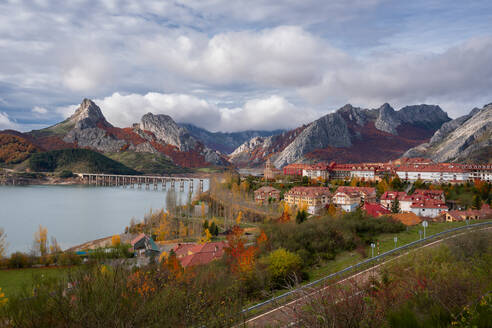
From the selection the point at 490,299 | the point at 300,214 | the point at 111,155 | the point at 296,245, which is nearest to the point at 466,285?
the point at 490,299

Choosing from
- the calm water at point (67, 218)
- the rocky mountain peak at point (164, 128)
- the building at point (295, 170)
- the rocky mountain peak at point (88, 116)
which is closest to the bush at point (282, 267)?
the calm water at point (67, 218)

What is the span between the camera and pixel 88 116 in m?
159

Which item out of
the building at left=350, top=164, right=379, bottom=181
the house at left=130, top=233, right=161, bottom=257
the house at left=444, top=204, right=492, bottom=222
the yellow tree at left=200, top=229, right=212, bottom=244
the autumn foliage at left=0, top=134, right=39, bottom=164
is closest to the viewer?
the house at left=444, top=204, right=492, bottom=222

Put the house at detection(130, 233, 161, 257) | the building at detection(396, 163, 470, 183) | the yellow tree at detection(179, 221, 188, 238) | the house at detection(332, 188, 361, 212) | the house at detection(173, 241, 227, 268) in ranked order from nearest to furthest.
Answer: the house at detection(173, 241, 227, 268), the house at detection(130, 233, 161, 257), the yellow tree at detection(179, 221, 188, 238), the house at detection(332, 188, 361, 212), the building at detection(396, 163, 470, 183)

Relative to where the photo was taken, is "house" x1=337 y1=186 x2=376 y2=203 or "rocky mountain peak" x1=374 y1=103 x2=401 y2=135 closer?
"house" x1=337 y1=186 x2=376 y2=203

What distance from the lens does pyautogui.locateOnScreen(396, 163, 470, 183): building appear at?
40.2 meters

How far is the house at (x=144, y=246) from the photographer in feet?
75.1

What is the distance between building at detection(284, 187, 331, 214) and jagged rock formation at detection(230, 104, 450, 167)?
7668cm

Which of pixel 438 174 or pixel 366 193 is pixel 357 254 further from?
pixel 438 174

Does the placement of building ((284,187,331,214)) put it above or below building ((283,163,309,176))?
below

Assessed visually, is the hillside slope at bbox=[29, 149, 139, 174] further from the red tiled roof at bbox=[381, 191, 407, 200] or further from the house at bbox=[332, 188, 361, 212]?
the red tiled roof at bbox=[381, 191, 407, 200]

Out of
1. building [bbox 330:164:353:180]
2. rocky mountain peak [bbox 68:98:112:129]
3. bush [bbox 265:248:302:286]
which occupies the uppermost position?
rocky mountain peak [bbox 68:98:112:129]

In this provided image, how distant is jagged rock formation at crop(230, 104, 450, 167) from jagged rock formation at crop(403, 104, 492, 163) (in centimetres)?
1979

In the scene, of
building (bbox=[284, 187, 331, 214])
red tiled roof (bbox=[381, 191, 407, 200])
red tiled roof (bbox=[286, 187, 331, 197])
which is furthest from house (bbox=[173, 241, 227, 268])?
red tiled roof (bbox=[381, 191, 407, 200])
